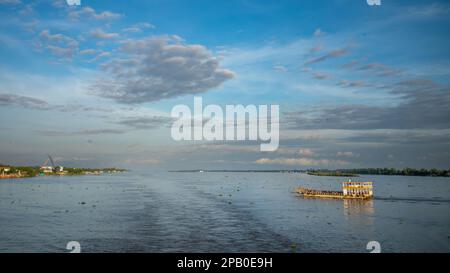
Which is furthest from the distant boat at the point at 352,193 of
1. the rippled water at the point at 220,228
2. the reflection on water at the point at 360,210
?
the rippled water at the point at 220,228

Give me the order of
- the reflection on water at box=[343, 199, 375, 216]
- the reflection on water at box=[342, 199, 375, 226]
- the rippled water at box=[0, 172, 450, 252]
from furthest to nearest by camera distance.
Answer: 1. the reflection on water at box=[343, 199, 375, 216]
2. the reflection on water at box=[342, 199, 375, 226]
3. the rippled water at box=[0, 172, 450, 252]

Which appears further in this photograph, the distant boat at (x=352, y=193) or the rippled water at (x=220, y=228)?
the distant boat at (x=352, y=193)

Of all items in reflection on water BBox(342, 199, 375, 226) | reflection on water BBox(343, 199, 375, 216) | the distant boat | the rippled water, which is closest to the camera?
the rippled water

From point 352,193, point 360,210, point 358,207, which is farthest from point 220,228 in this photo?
point 352,193

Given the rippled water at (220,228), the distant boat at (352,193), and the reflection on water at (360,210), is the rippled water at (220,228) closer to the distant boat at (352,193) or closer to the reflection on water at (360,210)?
the reflection on water at (360,210)

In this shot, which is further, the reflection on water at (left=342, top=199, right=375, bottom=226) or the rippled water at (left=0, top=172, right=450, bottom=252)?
the reflection on water at (left=342, top=199, right=375, bottom=226)

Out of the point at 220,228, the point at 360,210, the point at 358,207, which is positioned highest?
the point at 220,228

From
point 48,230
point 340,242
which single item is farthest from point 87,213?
point 340,242

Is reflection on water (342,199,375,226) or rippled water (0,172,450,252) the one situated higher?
rippled water (0,172,450,252)

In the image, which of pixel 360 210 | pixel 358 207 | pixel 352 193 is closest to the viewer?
pixel 360 210

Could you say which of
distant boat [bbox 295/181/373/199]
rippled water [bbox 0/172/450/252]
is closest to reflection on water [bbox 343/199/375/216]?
rippled water [bbox 0/172/450/252]

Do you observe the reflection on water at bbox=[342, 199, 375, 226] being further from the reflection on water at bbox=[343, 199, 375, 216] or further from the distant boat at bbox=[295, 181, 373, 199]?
the distant boat at bbox=[295, 181, 373, 199]

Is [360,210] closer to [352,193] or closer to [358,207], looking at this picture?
[358,207]

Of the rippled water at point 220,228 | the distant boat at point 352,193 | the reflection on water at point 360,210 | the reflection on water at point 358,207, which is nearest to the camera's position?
the rippled water at point 220,228
